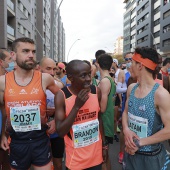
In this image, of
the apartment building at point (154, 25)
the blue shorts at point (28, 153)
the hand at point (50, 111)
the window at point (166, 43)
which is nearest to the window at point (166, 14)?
the apartment building at point (154, 25)

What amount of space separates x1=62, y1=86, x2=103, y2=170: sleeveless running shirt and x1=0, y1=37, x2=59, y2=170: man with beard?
462mm

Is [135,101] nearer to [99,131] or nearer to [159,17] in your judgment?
[99,131]

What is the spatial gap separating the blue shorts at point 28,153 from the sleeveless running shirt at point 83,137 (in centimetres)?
46

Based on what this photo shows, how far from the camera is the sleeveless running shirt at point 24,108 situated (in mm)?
2832

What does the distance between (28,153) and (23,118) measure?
1.45ft

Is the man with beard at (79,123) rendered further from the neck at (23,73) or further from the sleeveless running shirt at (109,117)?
the sleeveless running shirt at (109,117)

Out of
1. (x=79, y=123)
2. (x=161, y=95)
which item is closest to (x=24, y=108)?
(x=79, y=123)

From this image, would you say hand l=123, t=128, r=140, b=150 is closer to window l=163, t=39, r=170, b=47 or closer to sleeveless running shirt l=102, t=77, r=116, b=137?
sleeveless running shirt l=102, t=77, r=116, b=137

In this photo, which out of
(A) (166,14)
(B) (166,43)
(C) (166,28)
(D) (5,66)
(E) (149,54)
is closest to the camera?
(E) (149,54)

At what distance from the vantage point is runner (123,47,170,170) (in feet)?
7.75

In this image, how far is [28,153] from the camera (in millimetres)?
2879

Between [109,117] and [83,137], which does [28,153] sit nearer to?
[83,137]

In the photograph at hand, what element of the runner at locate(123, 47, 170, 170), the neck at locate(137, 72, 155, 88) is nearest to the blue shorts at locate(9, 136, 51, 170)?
the runner at locate(123, 47, 170, 170)

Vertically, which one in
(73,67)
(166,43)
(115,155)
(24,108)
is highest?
(166,43)
